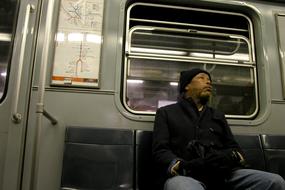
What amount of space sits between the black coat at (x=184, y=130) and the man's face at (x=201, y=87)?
84 mm

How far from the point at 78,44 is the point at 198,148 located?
1.25 m

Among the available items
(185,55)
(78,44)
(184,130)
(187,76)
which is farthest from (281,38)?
(78,44)

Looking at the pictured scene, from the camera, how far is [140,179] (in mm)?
2186

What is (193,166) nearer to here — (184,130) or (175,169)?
(175,169)

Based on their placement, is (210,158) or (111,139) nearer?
(210,158)

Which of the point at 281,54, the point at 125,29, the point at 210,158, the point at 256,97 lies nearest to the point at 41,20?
the point at 125,29

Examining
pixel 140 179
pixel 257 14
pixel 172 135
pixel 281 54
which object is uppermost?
pixel 257 14

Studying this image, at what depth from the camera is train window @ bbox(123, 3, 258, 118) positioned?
2500 mm

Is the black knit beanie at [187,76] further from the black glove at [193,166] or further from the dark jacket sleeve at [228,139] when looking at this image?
the black glove at [193,166]

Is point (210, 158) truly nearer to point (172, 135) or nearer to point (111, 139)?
point (172, 135)

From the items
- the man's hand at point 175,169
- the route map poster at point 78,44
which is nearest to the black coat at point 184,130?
the man's hand at point 175,169

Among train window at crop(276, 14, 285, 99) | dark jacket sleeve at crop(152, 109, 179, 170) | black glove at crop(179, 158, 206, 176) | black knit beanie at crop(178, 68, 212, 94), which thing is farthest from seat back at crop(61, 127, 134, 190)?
train window at crop(276, 14, 285, 99)

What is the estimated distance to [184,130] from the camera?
221 cm

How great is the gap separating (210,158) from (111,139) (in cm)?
75
